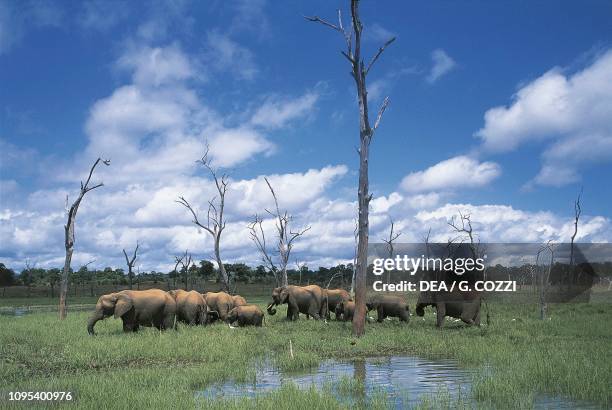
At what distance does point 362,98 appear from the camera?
22234mm

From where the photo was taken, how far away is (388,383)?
1174 centimetres

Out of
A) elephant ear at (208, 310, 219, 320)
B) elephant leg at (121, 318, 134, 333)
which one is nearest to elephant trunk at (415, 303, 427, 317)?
elephant ear at (208, 310, 219, 320)

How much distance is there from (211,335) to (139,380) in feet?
26.2

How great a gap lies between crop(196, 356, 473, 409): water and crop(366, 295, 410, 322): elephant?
10.8 m

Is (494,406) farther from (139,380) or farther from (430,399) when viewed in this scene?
(139,380)

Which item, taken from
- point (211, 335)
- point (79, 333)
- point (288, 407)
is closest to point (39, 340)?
point (79, 333)

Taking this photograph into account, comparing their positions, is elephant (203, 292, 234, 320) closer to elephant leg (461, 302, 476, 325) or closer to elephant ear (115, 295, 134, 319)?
elephant ear (115, 295, 134, 319)

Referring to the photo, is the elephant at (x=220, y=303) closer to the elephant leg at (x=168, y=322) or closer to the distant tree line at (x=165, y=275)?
the elephant leg at (x=168, y=322)

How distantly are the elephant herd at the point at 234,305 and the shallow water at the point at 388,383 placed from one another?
26.8ft

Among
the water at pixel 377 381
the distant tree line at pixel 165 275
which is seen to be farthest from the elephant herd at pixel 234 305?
the distant tree line at pixel 165 275

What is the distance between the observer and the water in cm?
1037

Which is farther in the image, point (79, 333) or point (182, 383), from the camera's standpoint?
point (79, 333)

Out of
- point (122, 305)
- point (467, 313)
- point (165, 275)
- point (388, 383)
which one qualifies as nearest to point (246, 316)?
point (122, 305)

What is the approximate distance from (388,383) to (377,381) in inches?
12.1
